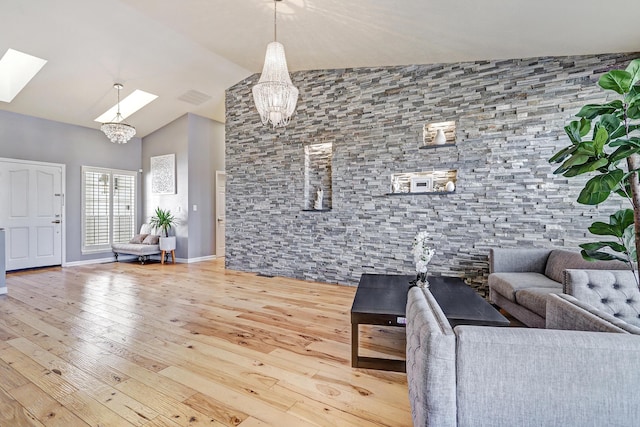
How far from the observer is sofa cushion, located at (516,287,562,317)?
254 centimetres

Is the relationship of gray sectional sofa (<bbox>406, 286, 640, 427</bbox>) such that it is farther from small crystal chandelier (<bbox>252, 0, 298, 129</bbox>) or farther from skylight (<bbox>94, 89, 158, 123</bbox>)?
skylight (<bbox>94, 89, 158, 123</bbox>)

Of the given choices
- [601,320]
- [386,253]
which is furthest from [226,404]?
[386,253]

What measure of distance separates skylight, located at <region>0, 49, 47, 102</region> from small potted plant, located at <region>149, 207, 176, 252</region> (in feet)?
10.0

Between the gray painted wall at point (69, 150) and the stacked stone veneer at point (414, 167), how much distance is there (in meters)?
3.56

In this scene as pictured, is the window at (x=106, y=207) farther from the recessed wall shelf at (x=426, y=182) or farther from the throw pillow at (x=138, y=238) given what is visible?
the recessed wall shelf at (x=426, y=182)

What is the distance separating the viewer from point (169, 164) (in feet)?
23.1

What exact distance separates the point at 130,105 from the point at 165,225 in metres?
2.59

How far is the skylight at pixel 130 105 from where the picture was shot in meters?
6.09

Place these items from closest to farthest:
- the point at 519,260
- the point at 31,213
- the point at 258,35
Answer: the point at 519,260, the point at 258,35, the point at 31,213

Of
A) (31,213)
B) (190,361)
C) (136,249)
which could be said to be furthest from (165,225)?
(190,361)

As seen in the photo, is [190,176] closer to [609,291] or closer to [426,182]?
[426,182]

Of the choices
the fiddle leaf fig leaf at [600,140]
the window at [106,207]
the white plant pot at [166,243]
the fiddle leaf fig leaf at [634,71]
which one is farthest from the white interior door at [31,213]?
the fiddle leaf fig leaf at [634,71]

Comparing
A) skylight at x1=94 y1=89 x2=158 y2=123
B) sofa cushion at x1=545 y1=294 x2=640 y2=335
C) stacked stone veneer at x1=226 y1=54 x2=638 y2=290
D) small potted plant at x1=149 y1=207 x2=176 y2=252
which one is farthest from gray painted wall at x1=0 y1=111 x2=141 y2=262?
sofa cushion at x1=545 y1=294 x2=640 y2=335

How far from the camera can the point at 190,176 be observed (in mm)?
6844
